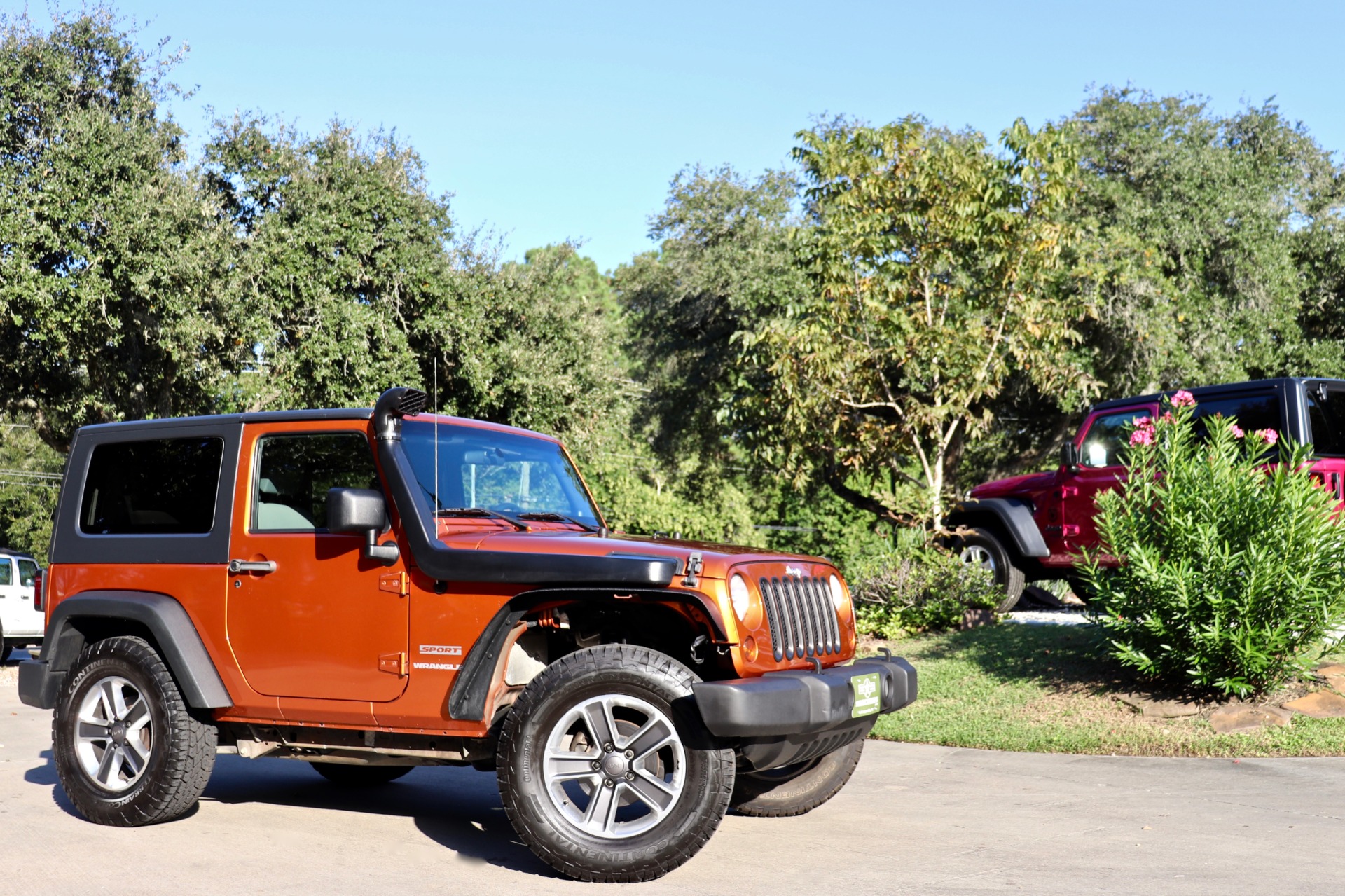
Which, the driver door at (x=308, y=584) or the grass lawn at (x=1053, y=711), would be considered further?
the grass lawn at (x=1053, y=711)

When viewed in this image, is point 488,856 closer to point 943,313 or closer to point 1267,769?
point 1267,769

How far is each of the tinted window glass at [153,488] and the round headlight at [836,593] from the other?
10.1 ft

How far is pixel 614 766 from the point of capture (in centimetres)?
511

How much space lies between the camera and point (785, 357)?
1475 centimetres

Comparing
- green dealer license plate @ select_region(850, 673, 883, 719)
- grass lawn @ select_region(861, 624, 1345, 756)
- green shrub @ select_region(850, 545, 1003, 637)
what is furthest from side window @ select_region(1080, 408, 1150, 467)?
green dealer license plate @ select_region(850, 673, 883, 719)

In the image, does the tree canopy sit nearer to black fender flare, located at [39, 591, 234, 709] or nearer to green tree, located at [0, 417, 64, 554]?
black fender flare, located at [39, 591, 234, 709]

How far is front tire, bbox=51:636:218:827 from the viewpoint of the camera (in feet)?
19.7

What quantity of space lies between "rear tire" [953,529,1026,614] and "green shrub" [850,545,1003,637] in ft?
0.59

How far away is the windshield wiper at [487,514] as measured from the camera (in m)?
5.77

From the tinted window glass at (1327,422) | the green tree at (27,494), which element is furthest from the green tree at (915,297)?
the green tree at (27,494)

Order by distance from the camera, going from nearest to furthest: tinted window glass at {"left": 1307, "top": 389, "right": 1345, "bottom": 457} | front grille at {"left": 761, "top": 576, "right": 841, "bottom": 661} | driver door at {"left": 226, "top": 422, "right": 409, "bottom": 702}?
front grille at {"left": 761, "top": 576, "right": 841, "bottom": 661} → driver door at {"left": 226, "top": 422, "right": 409, "bottom": 702} → tinted window glass at {"left": 1307, "top": 389, "right": 1345, "bottom": 457}

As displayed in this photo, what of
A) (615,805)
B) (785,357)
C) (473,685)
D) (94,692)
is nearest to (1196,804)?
(615,805)

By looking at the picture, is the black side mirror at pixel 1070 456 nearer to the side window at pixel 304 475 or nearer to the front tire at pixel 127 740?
the side window at pixel 304 475

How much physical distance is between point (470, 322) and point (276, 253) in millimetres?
3153
